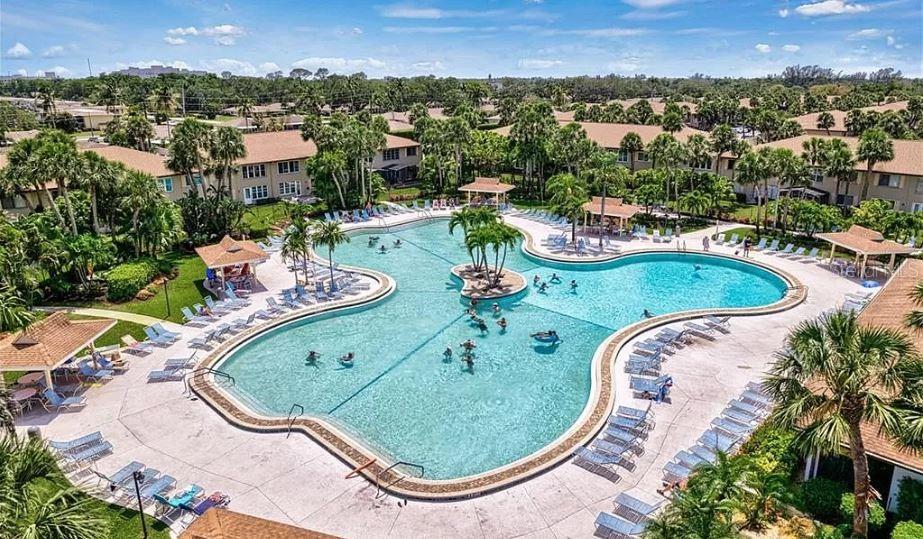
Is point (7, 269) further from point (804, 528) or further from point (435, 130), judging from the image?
point (435, 130)

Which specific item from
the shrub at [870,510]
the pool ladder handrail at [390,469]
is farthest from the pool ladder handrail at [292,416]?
the shrub at [870,510]

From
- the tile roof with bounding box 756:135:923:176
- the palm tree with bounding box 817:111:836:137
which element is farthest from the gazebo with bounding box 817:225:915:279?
the palm tree with bounding box 817:111:836:137

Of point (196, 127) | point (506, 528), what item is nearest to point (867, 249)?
point (506, 528)

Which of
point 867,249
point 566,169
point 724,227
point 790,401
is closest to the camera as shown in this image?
point 790,401

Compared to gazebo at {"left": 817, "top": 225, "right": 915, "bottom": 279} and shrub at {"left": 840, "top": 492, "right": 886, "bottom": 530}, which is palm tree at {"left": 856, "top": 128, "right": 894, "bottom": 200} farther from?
shrub at {"left": 840, "top": 492, "right": 886, "bottom": 530}

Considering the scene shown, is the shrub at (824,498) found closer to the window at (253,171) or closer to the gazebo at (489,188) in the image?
the gazebo at (489,188)
